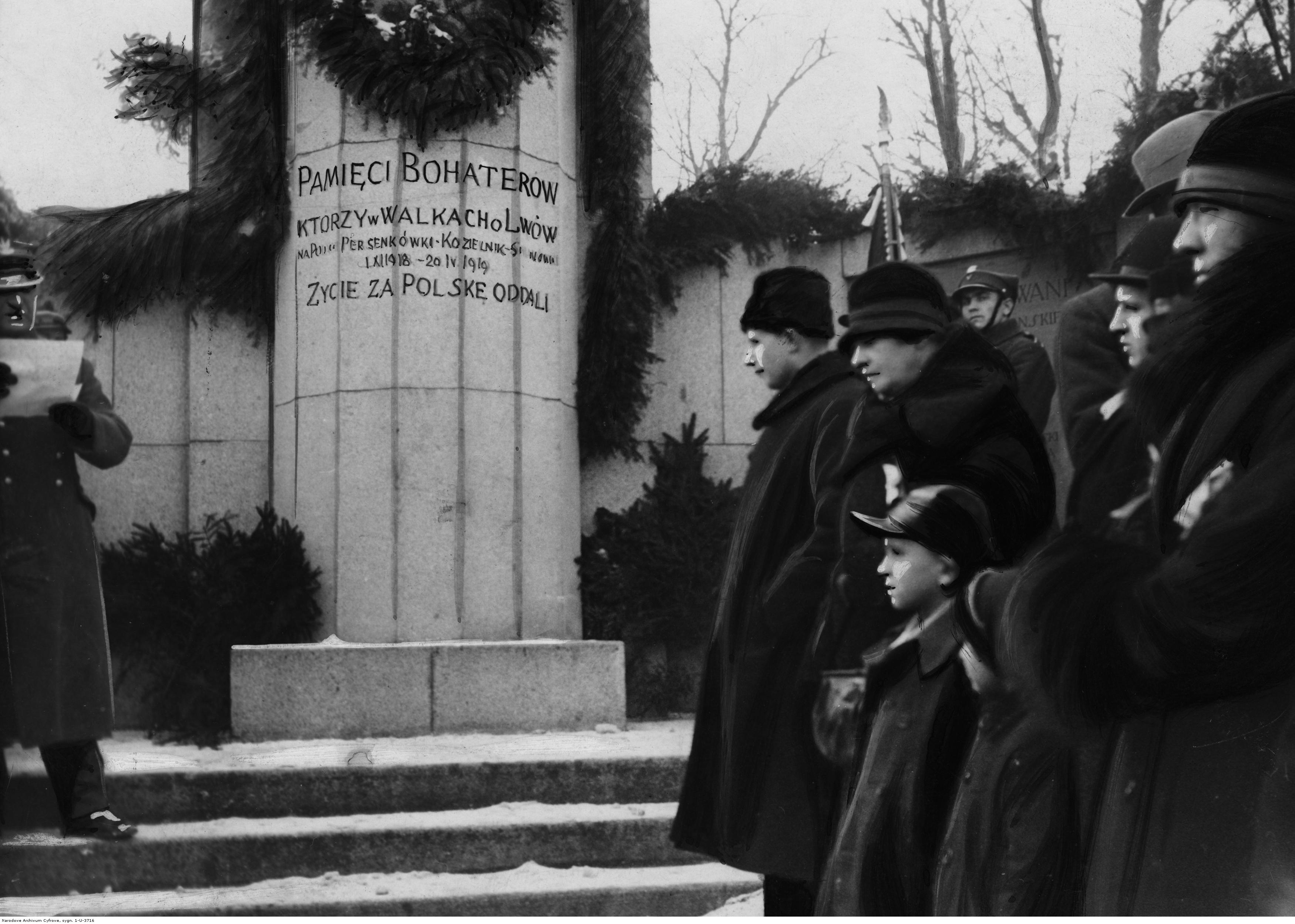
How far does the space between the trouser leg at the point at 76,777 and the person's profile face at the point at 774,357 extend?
8.89 ft

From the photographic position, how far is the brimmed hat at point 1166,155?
4.54 m

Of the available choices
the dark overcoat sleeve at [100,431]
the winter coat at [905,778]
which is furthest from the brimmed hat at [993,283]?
the dark overcoat sleeve at [100,431]

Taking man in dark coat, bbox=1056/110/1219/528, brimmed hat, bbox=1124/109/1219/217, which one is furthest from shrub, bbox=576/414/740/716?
brimmed hat, bbox=1124/109/1219/217

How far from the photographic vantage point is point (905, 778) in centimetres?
433

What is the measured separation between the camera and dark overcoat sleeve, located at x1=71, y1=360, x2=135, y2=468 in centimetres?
557

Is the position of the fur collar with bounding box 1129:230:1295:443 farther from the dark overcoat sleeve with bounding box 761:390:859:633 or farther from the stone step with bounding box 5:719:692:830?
the stone step with bounding box 5:719:692:830

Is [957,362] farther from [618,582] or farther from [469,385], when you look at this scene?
[469,385]

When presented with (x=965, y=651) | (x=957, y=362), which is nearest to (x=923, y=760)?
(x=965, y=651)

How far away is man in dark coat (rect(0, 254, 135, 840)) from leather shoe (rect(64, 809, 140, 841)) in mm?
28

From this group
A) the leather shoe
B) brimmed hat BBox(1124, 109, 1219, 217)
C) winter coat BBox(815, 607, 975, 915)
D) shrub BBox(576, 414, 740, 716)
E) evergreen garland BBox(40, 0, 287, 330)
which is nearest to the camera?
winter coat BBox(815, 607, 975, 915)

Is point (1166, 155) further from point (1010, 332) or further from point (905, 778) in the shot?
point (905, 778)

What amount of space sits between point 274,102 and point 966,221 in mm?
2908

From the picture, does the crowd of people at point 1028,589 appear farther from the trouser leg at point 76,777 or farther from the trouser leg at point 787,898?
the trouser leg at point 76,777

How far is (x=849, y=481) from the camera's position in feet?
15.6
